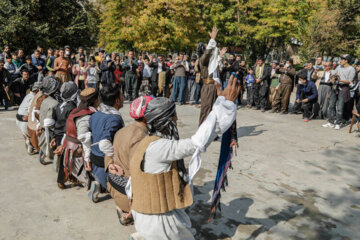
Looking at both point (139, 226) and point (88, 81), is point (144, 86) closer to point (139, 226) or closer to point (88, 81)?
point (88, 81)

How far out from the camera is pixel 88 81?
35.8 feet

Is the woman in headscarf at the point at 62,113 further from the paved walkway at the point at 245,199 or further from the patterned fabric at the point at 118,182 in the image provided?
the patterned fabric at the point at 118,182

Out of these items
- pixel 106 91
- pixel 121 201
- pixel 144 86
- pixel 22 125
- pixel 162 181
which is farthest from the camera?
pixel 144 86

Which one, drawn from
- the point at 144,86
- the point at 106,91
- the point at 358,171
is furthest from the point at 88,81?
the point at 358,171

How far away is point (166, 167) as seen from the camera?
217cm

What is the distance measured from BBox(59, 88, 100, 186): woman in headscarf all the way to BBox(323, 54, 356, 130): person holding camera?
279 inches

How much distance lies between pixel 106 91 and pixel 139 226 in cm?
196

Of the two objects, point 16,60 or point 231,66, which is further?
point 16,60

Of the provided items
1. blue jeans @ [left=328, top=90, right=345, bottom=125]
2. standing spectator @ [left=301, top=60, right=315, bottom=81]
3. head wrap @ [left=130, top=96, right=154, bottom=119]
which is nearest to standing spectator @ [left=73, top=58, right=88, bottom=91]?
standing spectator @ [left=301, top=60, right=315, bottom=81]

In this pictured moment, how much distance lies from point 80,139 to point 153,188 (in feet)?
6.32

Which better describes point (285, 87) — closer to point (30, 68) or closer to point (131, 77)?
point (131, 77)

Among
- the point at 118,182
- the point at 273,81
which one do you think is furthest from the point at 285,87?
the point at 118,182

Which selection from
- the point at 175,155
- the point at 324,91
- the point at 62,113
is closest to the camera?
the point at 175,155

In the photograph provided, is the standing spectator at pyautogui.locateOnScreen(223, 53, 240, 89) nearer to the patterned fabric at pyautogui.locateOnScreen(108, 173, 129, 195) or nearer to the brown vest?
the patterned fabric at pyautogui.locateOnScreen(108, 173, 129, 195)
